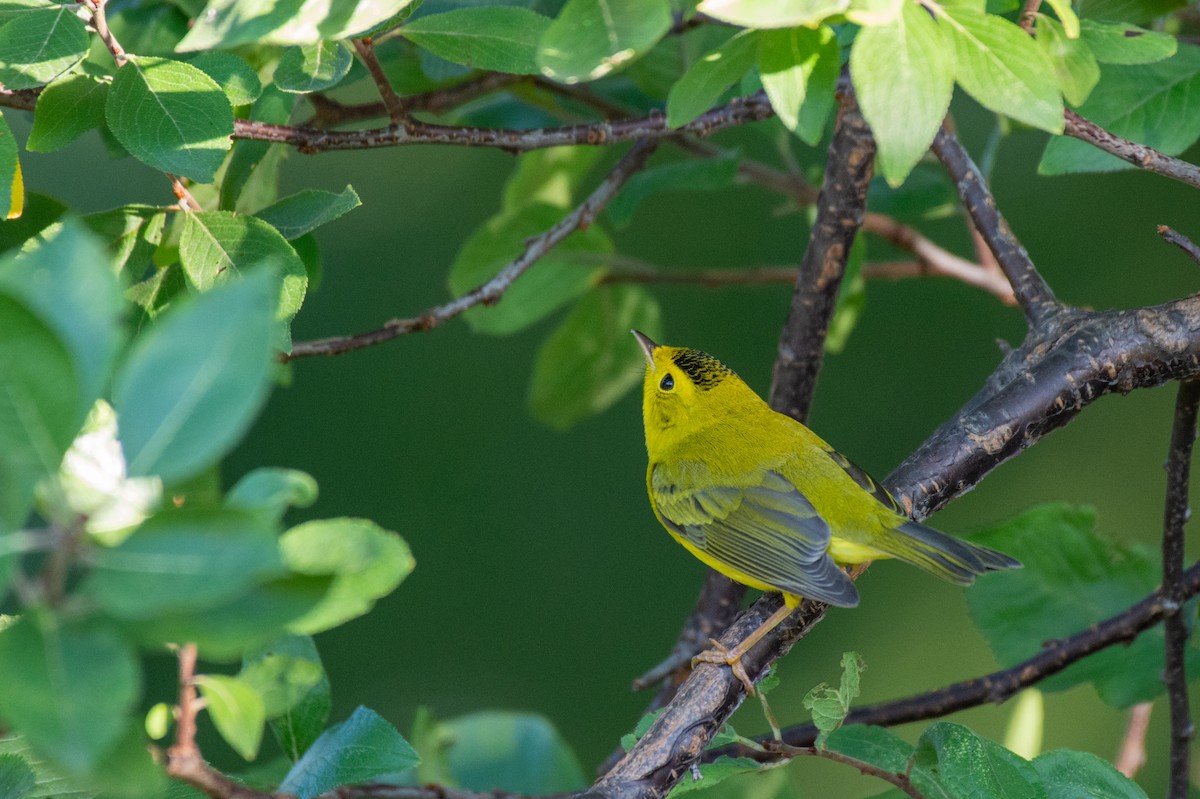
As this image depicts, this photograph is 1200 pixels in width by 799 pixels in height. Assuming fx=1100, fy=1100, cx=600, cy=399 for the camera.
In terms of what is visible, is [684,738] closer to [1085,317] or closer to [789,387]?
[1085,317]

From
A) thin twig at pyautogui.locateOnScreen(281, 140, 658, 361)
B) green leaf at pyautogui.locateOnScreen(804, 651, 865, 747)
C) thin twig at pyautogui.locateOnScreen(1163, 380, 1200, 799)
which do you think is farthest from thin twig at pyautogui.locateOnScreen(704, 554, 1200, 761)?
thin twig at pyautogui.locateOnScreen(281, 140, 658, 361)

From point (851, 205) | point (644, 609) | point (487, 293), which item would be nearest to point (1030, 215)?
point (644, 609)

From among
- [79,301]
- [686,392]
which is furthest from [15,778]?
[686,392]

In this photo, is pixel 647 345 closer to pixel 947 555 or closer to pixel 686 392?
pixel 686 392

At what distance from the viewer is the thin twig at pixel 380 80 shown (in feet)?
3.63

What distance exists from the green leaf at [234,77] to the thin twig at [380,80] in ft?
0.36

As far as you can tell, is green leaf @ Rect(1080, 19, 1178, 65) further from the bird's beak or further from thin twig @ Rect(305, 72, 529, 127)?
the bird's beak

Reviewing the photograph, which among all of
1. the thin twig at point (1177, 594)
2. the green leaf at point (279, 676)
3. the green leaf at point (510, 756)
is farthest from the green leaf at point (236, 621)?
the green leaf at point (510, 756)

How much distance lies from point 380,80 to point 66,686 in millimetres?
838

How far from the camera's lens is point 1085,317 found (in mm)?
1259

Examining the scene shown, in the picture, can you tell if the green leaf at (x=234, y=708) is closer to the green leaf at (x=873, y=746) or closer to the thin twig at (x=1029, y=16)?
the green leaf at (x=873, y=746)

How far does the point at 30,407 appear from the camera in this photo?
51 cm

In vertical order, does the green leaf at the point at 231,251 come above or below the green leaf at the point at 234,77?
below

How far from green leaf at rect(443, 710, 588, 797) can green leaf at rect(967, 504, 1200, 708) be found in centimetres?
66
